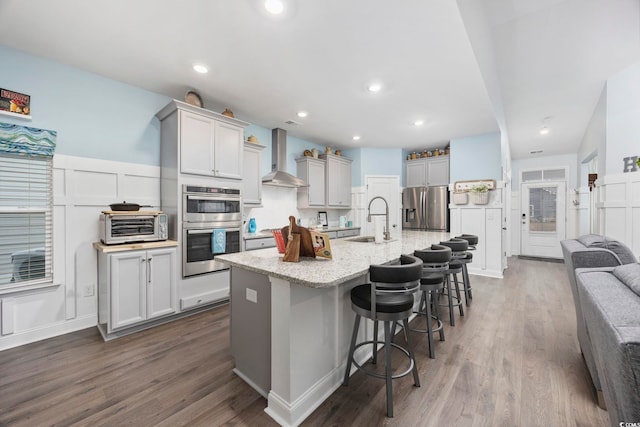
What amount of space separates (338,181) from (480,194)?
2.63 meters

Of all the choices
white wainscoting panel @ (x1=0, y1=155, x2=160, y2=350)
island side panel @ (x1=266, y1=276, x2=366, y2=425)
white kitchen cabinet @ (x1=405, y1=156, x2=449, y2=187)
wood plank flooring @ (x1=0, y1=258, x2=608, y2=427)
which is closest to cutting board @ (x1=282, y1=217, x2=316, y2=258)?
island side panel @ (x1=266, y1=276, x2=366, y2=425)

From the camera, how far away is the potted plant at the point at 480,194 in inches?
179

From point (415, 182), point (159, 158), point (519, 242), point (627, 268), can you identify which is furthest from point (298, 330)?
point (519, 242)

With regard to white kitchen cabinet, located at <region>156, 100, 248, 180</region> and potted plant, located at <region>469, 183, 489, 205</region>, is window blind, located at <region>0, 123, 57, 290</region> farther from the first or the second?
potted plant, located at <region>469, 183, 489, 205</region>

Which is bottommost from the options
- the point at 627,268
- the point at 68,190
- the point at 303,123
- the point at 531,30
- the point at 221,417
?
the point at 221,417

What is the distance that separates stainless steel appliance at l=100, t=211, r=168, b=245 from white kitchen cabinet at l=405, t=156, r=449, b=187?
491 centimetres

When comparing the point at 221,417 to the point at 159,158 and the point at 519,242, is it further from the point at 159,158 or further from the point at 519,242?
the point at 519,242

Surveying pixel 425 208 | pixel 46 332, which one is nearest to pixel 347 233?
pixel 425 208

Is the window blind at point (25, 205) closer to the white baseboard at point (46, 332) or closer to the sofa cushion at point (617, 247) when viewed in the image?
the white baseboard at point (46, 332)

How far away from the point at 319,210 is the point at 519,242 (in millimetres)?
5743

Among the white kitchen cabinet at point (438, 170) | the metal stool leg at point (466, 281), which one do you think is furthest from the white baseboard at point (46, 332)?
the white kitchen cabinet at point (438, 170)

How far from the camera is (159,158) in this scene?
3.25m

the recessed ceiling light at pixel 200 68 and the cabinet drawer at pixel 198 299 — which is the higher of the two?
the recessed ceiling light at pixel 200 68

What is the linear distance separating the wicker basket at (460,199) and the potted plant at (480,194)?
7.3 inches
